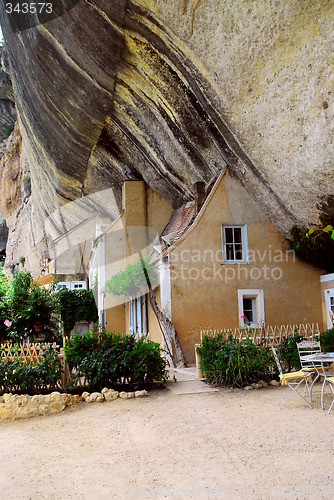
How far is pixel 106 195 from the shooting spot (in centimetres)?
2009

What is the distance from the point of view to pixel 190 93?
39.9 feet

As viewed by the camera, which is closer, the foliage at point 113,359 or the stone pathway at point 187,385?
the foliage at point 113,359

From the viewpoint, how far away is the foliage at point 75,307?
19.9m

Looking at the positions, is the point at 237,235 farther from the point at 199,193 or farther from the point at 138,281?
the point at 138,281

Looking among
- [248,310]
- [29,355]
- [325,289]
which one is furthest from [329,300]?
[29,355]

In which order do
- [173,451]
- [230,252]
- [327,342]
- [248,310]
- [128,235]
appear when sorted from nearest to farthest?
[173,451] < [327,342] < [248,310] < [230,252] < [128,235]

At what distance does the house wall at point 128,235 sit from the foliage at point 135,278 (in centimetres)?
339

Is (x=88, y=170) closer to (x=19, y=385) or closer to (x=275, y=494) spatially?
(x=19, y=385)

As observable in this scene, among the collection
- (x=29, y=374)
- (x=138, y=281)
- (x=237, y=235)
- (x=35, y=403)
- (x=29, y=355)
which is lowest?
(x=35, y=403)

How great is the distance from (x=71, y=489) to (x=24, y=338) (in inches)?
398

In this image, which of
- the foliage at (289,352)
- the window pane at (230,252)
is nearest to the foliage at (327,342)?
the foliage at (289,352)

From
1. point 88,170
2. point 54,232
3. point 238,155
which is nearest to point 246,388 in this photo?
point 238,155

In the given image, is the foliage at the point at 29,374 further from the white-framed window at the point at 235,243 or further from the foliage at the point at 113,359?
the white-framed window at the point at 235,243

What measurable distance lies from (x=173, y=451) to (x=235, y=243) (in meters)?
8.96
